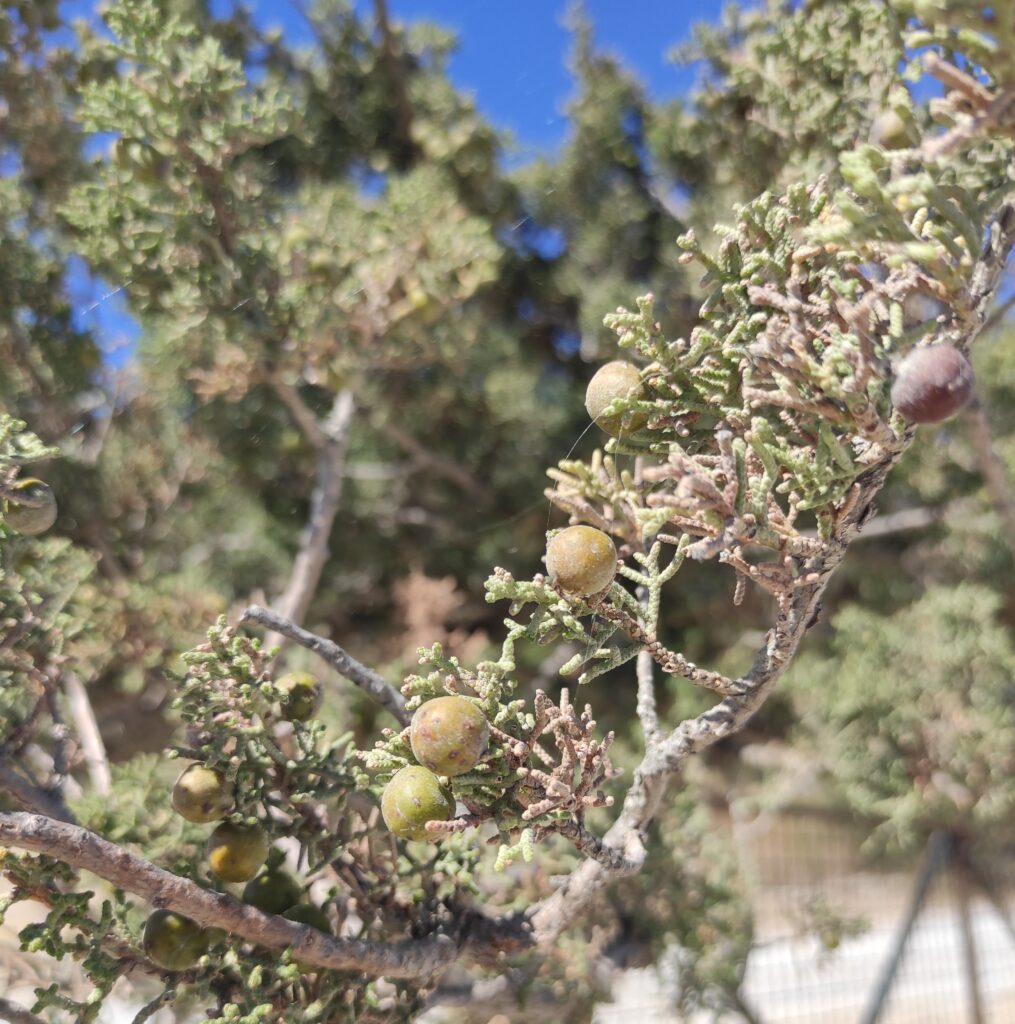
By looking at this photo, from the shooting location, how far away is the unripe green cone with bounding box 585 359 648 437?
A: 166cm

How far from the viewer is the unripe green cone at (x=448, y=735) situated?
144cm

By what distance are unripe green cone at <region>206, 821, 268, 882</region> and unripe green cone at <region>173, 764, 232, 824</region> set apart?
48 millimetres

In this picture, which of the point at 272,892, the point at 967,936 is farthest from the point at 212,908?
the point at 967,936

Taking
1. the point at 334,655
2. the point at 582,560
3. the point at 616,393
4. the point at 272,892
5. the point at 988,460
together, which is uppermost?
the point at 988,460

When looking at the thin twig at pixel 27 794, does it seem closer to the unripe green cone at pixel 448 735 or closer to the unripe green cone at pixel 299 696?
the unripe green cone at pixel 299 696

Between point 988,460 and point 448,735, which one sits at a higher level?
point 988,460

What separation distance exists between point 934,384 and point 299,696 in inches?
56.5

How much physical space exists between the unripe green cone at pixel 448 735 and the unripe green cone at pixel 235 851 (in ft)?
1.86

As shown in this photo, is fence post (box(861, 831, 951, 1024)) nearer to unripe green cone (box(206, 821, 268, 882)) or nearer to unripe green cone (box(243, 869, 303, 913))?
unripe green cone (box(243, 869, 303, 913))

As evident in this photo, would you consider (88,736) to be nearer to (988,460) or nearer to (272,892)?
(272,892)

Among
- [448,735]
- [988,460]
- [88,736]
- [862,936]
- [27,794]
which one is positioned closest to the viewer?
[448,735]

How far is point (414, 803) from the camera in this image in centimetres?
151

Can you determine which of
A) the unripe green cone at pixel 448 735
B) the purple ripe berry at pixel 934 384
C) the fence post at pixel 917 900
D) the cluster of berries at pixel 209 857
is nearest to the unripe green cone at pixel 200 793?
the cluster of berries at pixel 209 857

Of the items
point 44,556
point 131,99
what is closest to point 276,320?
point 131,99
